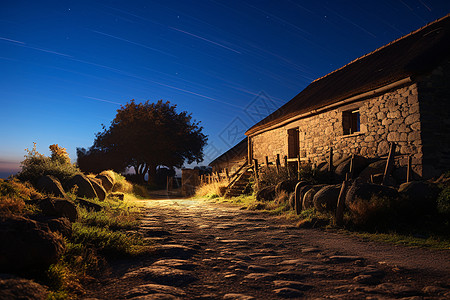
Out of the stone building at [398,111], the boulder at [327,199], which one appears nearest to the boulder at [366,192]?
the boulder at [327,199]

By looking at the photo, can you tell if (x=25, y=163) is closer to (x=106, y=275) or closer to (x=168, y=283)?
(x=106, y=275)

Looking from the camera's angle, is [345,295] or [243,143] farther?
[243,143]

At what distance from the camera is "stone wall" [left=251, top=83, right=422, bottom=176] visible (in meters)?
7.98

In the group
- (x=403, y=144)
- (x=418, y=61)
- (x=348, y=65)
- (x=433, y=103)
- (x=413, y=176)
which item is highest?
(x=348, y=65)

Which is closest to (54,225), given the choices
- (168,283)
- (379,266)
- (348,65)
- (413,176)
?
(168,283)

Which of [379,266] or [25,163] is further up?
[25,163]

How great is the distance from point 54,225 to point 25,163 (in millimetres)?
6365

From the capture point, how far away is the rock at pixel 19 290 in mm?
2068

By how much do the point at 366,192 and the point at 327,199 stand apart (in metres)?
0.89

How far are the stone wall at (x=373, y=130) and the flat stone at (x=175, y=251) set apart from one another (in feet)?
22.2

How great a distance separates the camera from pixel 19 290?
216 centimetres

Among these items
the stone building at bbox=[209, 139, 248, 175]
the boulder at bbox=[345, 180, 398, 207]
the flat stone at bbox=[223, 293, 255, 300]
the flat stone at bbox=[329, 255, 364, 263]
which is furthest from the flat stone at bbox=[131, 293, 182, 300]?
the stone building at bbox=[209, 139, 248, 175]

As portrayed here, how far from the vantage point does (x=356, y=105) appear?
33.0 feet

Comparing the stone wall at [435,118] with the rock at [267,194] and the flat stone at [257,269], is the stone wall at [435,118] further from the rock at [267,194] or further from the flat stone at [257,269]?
the flat stone at [257,269]
